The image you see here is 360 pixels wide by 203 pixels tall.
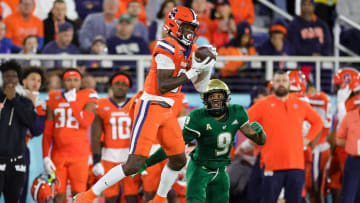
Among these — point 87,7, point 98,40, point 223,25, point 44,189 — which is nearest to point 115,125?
point 44,189

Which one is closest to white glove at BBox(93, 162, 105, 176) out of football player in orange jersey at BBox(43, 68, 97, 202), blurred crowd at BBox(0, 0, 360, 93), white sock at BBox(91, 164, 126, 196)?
football player in orange jersey at BBox(43, 68, 97, 202)

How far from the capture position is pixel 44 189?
24.8ft

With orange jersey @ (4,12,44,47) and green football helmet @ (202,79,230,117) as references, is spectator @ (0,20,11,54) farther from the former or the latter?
green football helmet @ (202,79,230,117)

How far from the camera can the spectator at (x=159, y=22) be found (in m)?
10.6

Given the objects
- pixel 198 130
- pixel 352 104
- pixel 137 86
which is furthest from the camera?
pixel 137 86

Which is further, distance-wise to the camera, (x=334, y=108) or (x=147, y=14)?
(x=147, y=14)

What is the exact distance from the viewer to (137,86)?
9.38m

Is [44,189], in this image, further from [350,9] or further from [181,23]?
[350,9]

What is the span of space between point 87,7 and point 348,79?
14.7 feet

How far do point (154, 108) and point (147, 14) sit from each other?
5438 mm

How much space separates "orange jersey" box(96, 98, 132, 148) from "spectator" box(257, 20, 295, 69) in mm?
3355

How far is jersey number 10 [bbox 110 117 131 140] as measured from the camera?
823 centimetres

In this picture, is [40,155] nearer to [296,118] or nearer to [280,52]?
[296,118]

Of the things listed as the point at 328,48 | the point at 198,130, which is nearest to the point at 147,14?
the point at 328,48
